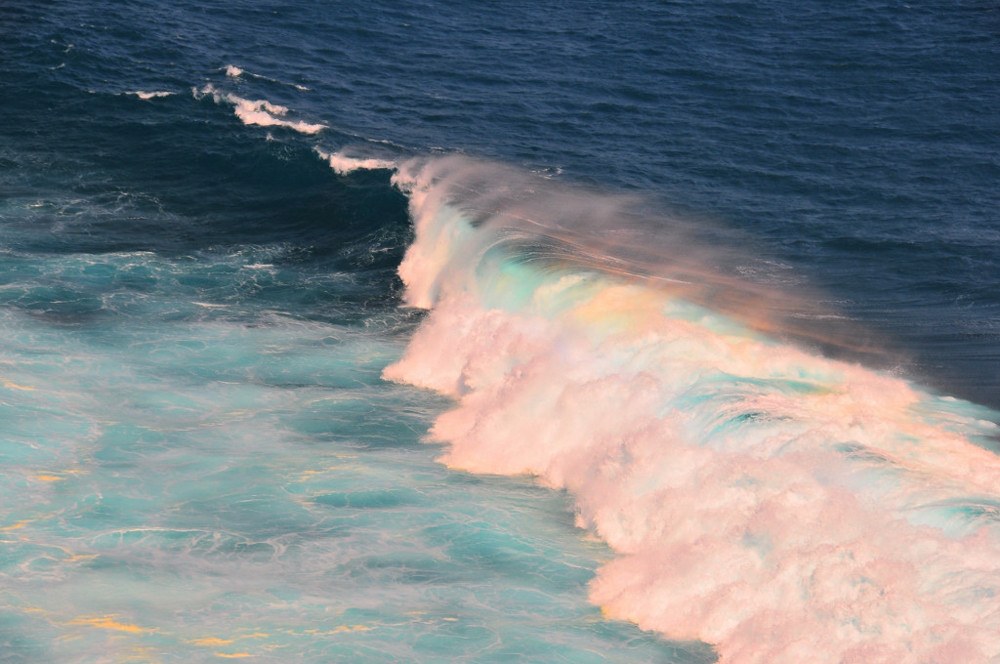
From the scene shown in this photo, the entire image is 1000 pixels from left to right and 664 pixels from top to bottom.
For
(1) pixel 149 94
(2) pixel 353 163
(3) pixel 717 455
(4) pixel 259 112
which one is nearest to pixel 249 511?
(3) pixel 717 455

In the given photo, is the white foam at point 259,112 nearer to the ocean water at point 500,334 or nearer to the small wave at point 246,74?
the ocean water at point 500,334

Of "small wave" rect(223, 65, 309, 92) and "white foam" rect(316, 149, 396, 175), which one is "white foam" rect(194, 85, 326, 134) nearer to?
"small wave" rect(223, 65, 309, 92)

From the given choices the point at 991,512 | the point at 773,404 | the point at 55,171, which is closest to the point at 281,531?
the point at 773,404

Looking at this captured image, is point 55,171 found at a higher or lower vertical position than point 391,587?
higher

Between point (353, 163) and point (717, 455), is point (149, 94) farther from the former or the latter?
point (717, 455)

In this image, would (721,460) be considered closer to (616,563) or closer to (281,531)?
(616,563)
